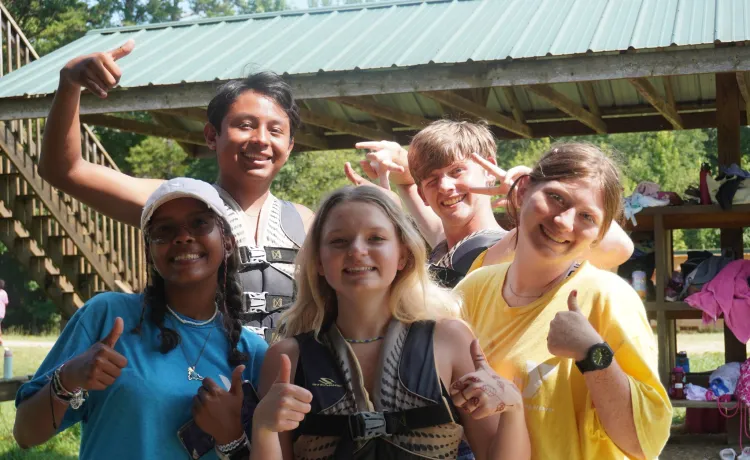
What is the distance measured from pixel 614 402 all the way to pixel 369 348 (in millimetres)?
657

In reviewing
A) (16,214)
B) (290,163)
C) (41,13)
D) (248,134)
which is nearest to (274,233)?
(248,134)

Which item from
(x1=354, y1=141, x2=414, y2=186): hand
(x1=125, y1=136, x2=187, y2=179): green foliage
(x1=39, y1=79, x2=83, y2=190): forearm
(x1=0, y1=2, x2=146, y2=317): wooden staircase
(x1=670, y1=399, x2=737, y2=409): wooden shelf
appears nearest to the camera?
(x1=39, y1=79, x2=83, y2=190): forearm

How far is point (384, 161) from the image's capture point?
3.67 metres

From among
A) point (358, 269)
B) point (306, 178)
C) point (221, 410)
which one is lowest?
point (221, 410)

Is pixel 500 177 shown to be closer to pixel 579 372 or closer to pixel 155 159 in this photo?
pixel 579 372

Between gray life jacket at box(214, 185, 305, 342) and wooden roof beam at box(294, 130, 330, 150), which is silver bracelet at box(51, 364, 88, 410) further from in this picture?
wooden roof beam at box(294, 130, 330, 150)

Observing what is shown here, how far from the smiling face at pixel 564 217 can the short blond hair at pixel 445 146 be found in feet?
3.20

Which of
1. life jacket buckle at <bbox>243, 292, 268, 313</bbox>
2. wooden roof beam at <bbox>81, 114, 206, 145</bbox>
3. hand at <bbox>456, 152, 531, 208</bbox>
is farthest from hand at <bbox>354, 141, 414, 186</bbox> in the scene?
wooden roof beam at <bbox>81, 114, 206, 145</bbox>

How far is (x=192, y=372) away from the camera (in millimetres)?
2553

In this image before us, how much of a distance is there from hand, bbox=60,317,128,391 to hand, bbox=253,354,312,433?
0.38 meters

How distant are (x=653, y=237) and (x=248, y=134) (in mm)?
5827

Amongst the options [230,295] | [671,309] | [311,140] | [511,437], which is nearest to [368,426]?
[511,437]

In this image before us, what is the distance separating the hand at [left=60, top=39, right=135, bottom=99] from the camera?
2.85m

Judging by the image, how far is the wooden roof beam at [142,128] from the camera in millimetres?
9445
